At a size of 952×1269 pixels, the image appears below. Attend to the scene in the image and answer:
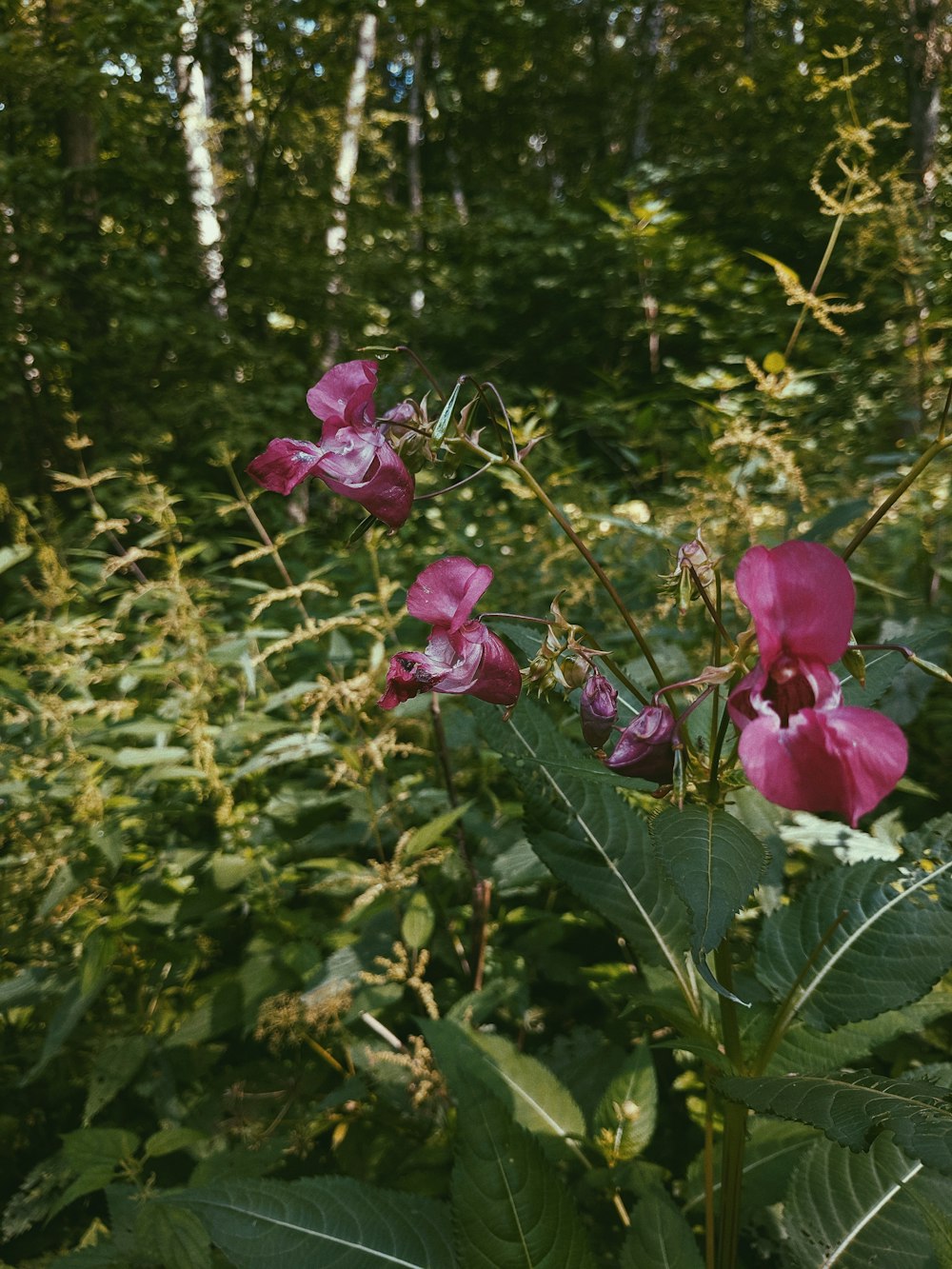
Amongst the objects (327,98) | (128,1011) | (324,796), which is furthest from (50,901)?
(327,98)

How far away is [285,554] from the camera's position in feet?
13.7

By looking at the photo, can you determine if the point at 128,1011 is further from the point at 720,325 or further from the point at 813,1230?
the point at 720,325

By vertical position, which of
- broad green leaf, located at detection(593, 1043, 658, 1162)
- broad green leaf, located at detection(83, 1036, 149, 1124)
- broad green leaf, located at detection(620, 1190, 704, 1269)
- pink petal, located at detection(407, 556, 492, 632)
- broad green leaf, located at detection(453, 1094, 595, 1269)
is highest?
pink petal, located at detection(407, 556, 492, 632)

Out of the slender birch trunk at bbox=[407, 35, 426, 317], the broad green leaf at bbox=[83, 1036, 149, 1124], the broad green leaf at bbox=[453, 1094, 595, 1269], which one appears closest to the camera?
the broad green leaf at bbox=[453, 1094, 595, 1269]

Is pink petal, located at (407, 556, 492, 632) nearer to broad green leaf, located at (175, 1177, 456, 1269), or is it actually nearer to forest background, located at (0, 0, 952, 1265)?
forest background, located at (0, 0, 952, 1265)

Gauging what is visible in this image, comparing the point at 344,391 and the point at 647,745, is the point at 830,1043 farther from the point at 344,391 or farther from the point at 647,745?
the point at 344,391

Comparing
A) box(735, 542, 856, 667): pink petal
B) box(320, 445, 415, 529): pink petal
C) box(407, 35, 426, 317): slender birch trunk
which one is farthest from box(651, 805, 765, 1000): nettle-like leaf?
box(407, 35, 426, 317): slender birch trunk

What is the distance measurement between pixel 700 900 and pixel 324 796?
4.35ft

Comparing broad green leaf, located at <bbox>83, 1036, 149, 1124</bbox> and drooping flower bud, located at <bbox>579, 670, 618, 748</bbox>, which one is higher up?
drooping flower bud, located at <bbox>579, 670, 618, 748</bbox>

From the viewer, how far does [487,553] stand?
290 centimetres

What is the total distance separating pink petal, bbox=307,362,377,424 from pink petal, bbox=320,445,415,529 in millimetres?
63

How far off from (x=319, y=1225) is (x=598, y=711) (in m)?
0.89

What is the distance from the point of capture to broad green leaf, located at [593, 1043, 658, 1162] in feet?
4.11

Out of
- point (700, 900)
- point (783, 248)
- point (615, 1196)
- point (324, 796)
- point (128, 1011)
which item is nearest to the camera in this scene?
point (700, 900)
